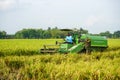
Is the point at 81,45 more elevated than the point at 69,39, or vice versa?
the point at 69,39

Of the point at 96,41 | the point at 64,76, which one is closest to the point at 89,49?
the point at 96,41

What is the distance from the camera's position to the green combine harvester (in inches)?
619

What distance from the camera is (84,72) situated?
8461 millimetres

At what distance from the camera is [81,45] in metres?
16.1

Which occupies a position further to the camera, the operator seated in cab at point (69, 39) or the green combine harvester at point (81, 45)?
the operator seated in cab at point (69, 39)

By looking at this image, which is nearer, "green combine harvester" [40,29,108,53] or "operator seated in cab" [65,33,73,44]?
"green combine harvester" [40,29,108,53]

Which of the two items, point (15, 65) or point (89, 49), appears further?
point (89, 49)

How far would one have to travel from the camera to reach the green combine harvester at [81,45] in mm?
15711

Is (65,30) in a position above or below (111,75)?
above

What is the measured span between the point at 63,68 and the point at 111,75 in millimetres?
1630

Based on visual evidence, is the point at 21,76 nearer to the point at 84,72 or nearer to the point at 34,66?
the point at 34,66

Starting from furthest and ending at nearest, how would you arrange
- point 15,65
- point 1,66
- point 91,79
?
1. point 15,65
2. point 1,66
3. point 91,79

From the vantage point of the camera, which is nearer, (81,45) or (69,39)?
(81,45)

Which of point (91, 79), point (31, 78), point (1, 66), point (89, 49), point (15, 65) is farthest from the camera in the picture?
point (89, 49)
